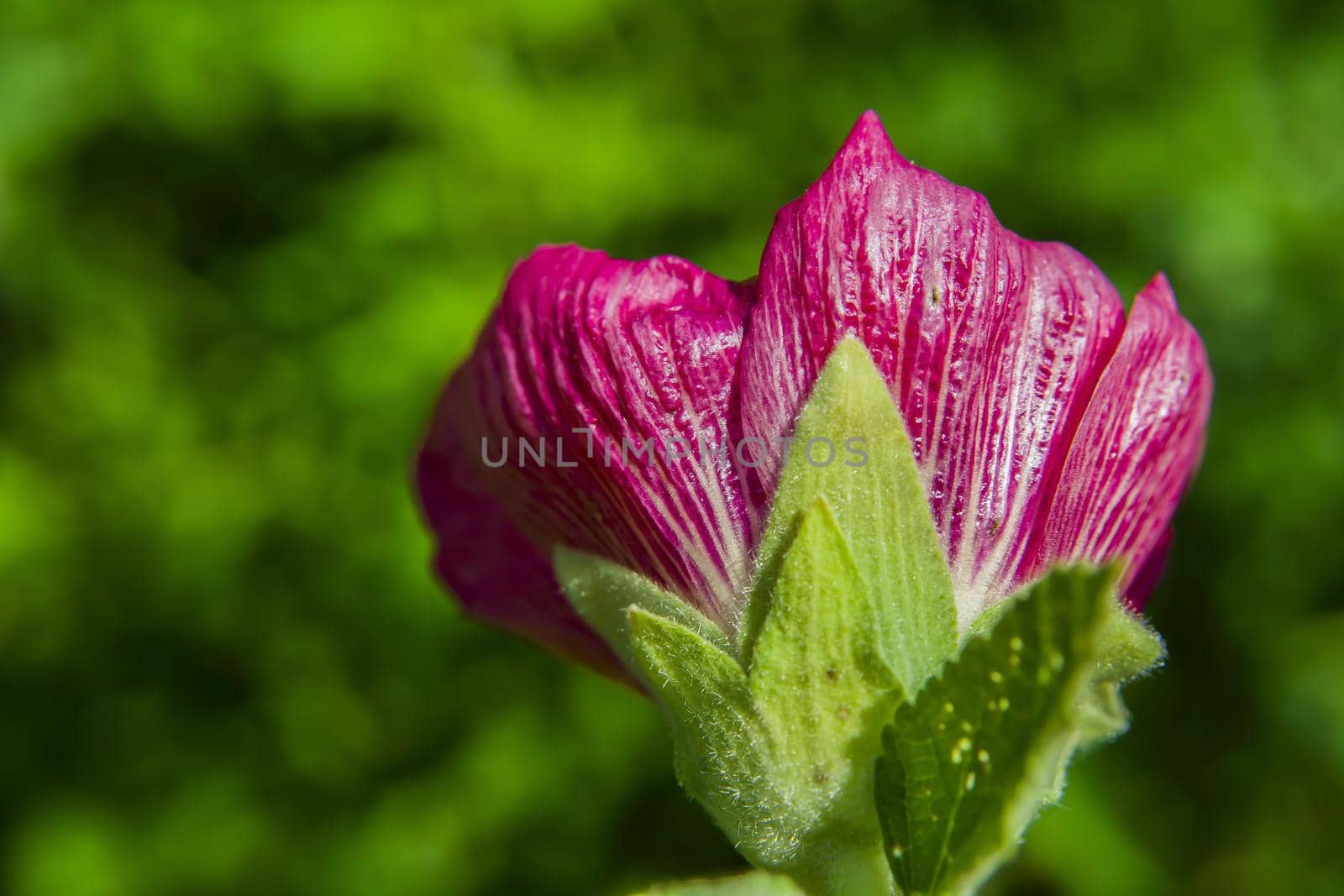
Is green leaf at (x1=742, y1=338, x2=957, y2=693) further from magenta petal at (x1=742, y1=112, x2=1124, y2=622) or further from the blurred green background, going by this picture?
the blurred green background

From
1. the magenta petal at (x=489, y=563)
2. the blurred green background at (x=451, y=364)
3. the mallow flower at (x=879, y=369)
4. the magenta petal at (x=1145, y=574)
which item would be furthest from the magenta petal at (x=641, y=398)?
the blurred green background at (x=451, y=364)

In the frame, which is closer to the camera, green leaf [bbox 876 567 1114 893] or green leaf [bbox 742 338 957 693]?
green leaf [bbox 876 567 1114 893]

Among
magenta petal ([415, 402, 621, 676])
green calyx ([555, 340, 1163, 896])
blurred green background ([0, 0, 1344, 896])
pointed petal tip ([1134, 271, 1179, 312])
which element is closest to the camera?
green calyx ([555, 340, 1163, 896])

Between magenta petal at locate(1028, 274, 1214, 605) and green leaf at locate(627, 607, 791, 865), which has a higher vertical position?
magenta petal at locate(1028, 274, 1214, 605)

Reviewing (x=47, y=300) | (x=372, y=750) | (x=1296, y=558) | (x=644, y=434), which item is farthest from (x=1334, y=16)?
(x=47, y=300)

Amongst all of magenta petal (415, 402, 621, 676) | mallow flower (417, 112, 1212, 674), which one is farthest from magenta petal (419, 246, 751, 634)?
magenta petal (415, 402, 621, 676)

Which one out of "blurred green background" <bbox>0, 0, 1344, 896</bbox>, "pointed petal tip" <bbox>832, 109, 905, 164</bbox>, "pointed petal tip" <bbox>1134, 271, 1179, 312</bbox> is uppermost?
"pointed petal tip" <bbox>832, 109, 905, 164</bbox>

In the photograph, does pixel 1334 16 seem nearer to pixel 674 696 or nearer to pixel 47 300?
pixel 674 696
